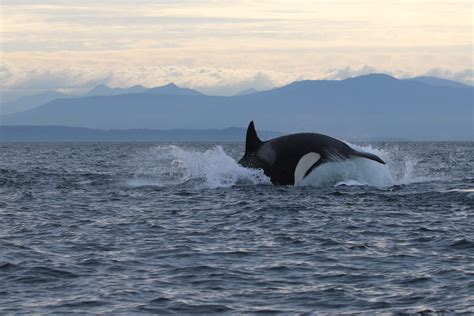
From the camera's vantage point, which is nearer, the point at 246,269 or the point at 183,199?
the point at 246,269

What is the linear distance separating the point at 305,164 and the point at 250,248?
11795 mm

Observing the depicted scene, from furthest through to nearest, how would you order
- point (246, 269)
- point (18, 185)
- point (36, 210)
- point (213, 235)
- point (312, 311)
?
point (18, 185)
point (36, 210)
point (213, 235)
point (246, 269)
point (312, 311)

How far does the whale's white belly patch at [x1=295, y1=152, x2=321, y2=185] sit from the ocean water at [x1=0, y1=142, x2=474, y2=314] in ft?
1.36

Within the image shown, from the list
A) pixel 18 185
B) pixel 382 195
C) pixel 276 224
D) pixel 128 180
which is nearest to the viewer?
pixel 276 224

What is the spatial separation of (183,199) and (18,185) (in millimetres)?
11059

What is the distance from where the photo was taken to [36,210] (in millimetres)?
25422

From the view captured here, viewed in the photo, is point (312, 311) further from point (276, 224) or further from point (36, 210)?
point (36, 210)

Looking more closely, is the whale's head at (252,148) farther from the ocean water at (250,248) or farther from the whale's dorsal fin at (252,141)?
the ocean water at (250,248)

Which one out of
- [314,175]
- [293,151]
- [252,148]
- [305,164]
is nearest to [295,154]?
[293,151]

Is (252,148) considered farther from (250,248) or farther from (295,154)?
(250,248)

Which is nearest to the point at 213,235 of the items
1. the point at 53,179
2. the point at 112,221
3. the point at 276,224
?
the point at 276,224

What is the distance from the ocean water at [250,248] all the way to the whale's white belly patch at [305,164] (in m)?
0.42

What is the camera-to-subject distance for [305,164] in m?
29.1

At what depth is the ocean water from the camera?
1323 centimetres
